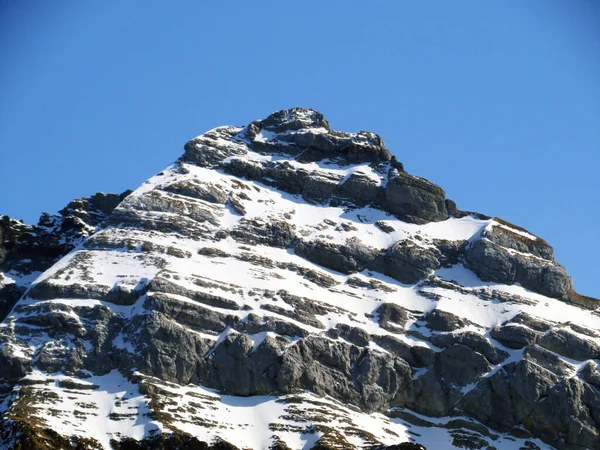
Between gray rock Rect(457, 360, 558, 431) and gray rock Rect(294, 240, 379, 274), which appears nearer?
gray rock Rect(457, 360, 558, 431)

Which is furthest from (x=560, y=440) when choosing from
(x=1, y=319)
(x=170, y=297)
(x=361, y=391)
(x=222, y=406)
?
(x=1, y=319)

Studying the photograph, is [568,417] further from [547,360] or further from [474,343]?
[474,343]

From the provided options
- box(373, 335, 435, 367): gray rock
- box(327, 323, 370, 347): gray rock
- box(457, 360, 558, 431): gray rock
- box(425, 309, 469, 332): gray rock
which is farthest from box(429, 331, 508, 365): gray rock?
box(327, 323, 370, 347): gray rock

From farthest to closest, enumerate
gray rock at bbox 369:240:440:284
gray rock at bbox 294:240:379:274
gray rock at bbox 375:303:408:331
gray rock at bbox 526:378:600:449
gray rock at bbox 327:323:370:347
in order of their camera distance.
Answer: gray rock at bbox 369:240:440:284, gray rock at bbox 294:240:379:274, gray rock at bbox 375:303:408:331, gray rock at bbox 327:323:370:347, gray rock at bbox 526:378:600:449

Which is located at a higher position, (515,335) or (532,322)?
(532,322)

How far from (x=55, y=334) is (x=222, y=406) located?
28.9m

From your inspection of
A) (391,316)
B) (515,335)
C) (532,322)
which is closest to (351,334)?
(391,316)

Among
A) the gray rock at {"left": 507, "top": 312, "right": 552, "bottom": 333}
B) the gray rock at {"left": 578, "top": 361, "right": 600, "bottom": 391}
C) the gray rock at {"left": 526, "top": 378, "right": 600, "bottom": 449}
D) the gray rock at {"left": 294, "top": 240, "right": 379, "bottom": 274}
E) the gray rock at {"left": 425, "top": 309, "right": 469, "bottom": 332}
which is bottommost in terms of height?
the gray rock at {"left": 526, "top": 378, "right": 600, "bottom": 449}

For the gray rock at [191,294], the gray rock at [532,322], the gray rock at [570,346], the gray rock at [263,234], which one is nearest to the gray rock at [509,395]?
the gray rock at [570,346]

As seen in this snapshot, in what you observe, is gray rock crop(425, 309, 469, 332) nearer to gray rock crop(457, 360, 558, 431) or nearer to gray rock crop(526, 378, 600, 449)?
gray rock crop(457, 360, 558, 431)

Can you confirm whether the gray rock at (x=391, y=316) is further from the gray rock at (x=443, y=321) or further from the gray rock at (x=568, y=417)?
the gray rock at (x=568, y=417)

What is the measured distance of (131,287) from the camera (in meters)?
173

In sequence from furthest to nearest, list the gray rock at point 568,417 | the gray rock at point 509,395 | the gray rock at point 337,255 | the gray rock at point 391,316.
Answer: the gray rock at point 337,255
the gray rock at point 391,316
the gray rock at point 509,395
the gray rock at point 568,417

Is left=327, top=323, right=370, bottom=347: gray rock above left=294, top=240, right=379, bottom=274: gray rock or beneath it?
beneath
